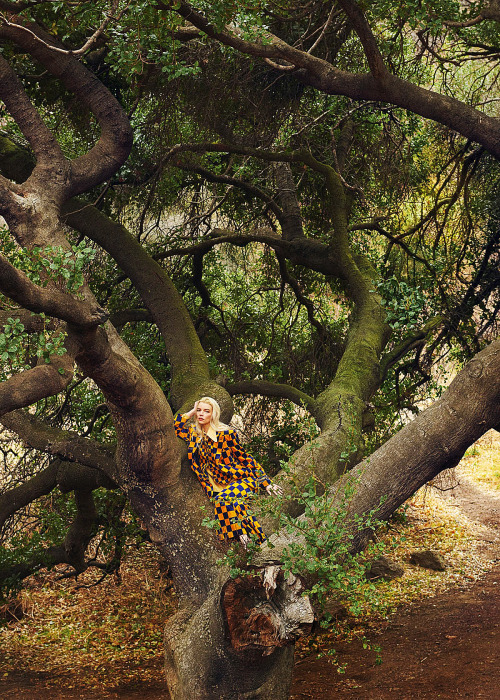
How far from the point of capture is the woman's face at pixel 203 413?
4.98m

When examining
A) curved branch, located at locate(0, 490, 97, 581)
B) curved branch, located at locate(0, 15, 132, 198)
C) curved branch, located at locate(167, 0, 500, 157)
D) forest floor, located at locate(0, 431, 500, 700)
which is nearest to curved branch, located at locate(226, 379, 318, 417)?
forest floor, located at locate(0, 431, 500, 700)

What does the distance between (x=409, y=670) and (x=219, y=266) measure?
17.4ft

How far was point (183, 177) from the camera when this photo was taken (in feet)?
27.0

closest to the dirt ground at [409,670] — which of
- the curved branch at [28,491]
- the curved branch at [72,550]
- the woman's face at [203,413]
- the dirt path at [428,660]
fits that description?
the dirt path at [428,660]

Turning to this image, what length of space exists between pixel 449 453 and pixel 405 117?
4453 mm

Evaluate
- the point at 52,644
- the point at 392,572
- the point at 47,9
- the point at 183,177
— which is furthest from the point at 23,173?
the point at 392,572

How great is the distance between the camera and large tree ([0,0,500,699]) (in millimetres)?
4121

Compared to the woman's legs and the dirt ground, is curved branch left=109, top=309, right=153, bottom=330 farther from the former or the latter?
the dirt ground

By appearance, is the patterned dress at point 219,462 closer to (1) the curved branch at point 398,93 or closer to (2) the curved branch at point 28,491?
(2) the curved branch at point 28,491

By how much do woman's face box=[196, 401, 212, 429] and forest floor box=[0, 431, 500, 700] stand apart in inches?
59.9

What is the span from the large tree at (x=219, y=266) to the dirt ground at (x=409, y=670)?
51.4 inches

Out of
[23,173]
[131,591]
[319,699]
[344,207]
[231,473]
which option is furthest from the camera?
[131,591]

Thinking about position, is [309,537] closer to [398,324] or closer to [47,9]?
[398,324]

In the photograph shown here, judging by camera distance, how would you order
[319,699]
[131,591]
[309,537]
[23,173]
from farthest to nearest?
[131,591] → [23,173] → [319,699] → [309,537]
